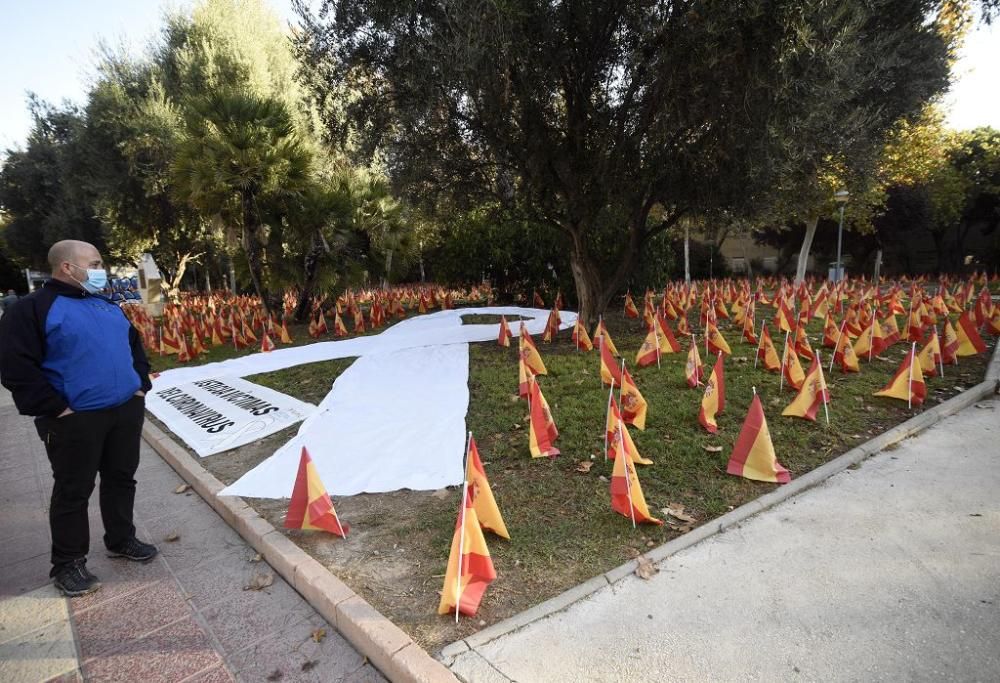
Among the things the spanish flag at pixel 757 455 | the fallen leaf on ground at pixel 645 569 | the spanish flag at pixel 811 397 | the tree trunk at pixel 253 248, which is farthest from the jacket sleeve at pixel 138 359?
the tree trunk at pixel 253 248

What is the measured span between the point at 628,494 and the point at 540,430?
1412 mm

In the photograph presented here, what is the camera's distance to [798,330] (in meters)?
7.36

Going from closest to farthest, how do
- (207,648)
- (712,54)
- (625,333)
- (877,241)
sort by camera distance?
(207,648) < (712,54) < (625,333) < (877,241)

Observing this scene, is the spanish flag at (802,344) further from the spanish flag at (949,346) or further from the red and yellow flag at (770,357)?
the spanish flag at (949,346)

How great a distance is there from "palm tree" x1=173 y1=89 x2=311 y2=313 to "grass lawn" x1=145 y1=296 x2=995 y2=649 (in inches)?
291

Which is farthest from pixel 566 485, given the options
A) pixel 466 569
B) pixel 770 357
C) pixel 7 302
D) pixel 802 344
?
pixel 7 302

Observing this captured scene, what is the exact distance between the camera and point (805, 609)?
275cm

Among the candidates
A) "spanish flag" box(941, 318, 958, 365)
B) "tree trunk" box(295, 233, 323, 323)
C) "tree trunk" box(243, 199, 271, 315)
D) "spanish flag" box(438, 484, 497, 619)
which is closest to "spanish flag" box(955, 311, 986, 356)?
"spanish flag" box(941, 318, 958, 365)

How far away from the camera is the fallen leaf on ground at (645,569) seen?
3.07 m

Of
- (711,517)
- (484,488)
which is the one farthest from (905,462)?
(484,488)

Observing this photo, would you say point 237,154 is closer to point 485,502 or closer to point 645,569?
point 485,502

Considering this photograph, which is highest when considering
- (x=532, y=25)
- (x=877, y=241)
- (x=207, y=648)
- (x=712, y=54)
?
(x=532, y=25)

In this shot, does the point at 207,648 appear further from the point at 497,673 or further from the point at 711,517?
the point at 711,517

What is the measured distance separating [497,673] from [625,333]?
918 cm
